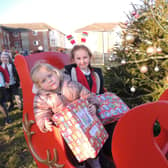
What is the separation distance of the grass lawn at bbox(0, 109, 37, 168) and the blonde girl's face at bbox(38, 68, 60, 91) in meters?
1.43

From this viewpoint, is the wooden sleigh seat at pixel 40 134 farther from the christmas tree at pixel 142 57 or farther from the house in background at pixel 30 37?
the house in background at pixel 30 37

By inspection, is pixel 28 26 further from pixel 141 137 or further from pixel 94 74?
pixel 141 137

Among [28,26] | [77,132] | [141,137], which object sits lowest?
[77,132]

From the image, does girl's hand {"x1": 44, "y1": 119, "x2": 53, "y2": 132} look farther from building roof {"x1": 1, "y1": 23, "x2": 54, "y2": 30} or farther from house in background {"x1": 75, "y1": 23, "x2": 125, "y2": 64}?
building roof {"x1": 1, "y1": 23, "x2": 54, "y2": 30}

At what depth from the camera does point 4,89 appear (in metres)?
3.61

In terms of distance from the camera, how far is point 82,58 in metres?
1.80

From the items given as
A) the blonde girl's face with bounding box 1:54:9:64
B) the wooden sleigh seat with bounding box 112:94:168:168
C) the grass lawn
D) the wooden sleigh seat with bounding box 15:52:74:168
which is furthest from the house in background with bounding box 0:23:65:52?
the wooden sleigh seat with bounding box 112:94:168:168

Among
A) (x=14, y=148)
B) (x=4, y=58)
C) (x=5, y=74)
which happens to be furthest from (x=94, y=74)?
(x=4, y=58)

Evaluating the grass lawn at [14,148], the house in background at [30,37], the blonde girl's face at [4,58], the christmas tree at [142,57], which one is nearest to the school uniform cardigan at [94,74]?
the christmas tree at [142,57]

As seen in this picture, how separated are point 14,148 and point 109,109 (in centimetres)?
191

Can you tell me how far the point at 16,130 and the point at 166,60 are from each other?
2976 mm

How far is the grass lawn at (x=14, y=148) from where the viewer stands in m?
2.32

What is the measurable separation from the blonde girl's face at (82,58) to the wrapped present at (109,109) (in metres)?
0.43

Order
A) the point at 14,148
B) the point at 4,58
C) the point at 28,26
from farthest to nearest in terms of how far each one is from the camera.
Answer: the point at 28,26 → the point at 4,58 → the point at 14,148
